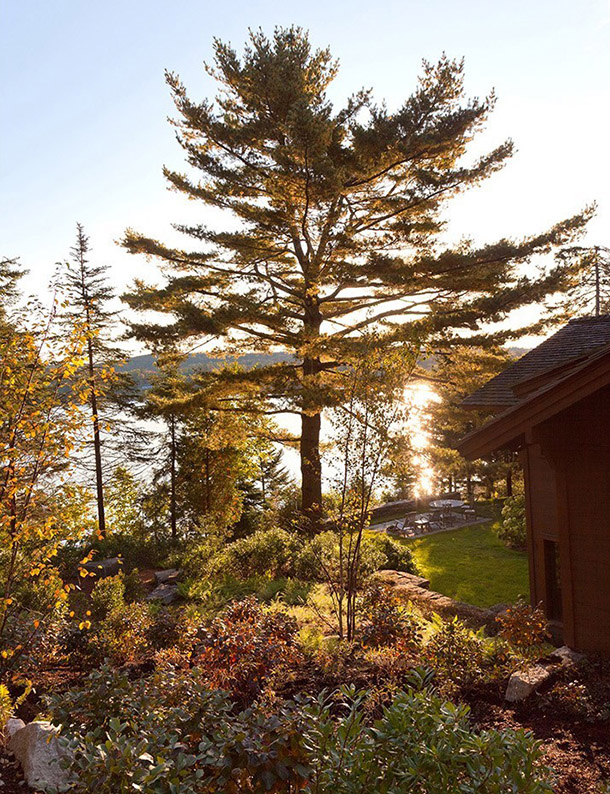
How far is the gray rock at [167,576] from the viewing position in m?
13.2

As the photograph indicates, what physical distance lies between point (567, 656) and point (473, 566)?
7.07 meters

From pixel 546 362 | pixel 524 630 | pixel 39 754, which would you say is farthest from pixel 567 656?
pixel 39 754

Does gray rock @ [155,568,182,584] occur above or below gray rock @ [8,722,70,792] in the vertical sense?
below

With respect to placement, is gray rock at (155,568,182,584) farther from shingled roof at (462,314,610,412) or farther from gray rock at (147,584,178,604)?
shingled roof at (462,314,610,412)

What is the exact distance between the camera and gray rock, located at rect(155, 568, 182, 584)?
13170mm

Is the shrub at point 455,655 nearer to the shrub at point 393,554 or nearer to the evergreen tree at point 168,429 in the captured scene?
the shrub at point 393,554

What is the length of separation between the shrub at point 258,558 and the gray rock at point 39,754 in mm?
8423

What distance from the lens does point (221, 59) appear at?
13.8 metres

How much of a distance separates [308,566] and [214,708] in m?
9.14

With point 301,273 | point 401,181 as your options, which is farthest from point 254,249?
point 401,181

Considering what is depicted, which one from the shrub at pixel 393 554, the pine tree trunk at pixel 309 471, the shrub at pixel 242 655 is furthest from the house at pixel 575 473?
the pine tree trunk at pixel 309 471

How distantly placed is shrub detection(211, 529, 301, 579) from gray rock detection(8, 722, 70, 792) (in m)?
8.42

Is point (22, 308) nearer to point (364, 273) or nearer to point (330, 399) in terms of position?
point (330, 399)

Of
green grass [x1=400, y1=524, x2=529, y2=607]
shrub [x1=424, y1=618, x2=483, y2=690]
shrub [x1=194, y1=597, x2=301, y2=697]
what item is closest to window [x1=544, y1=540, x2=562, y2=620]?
green grass [x1=400, y1=524, x2=529, y2=607]
